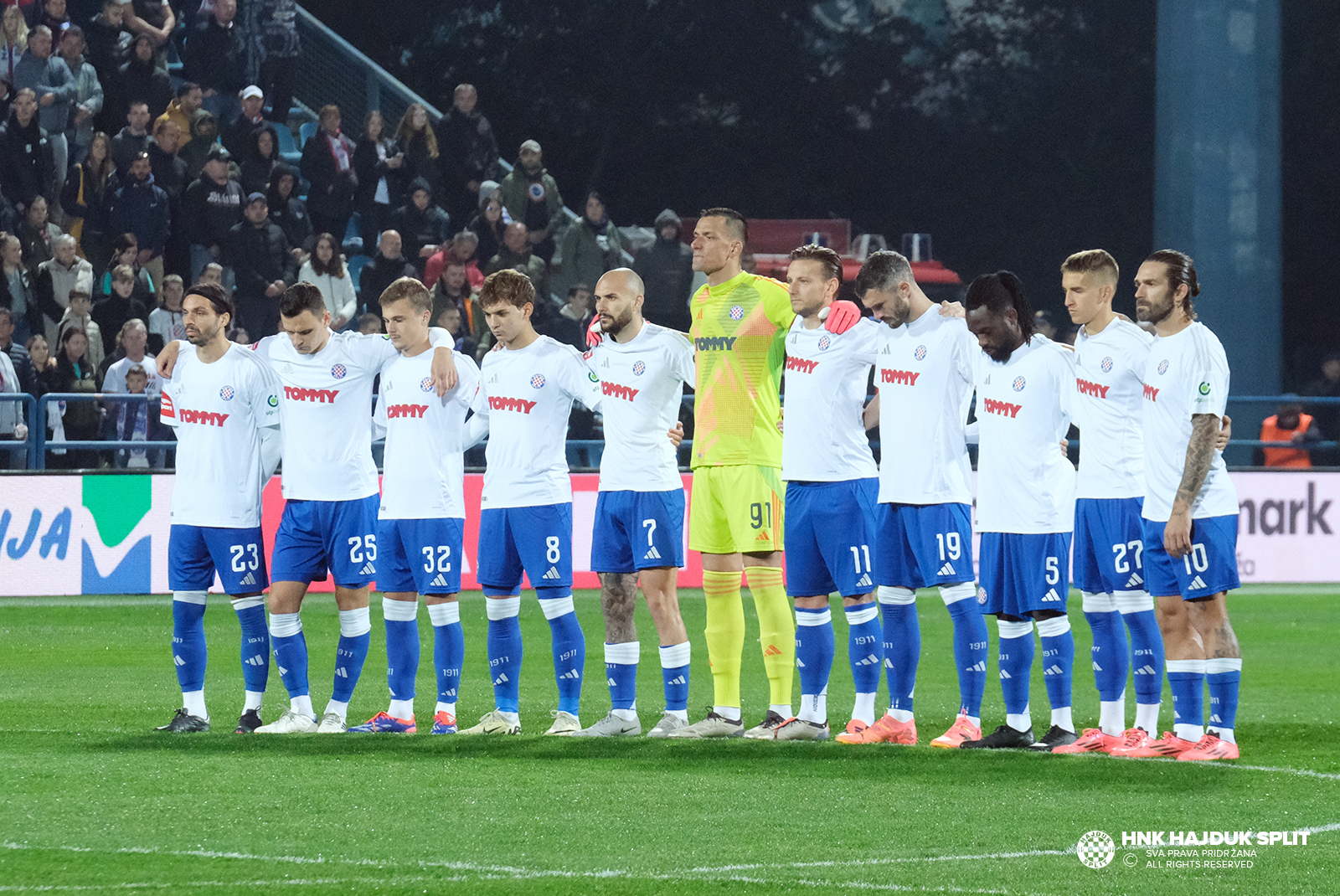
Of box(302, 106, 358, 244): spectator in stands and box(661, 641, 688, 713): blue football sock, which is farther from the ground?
box(302, 106, 358, 244): spectator in stands

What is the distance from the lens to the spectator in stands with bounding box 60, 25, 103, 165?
1827 centimetres

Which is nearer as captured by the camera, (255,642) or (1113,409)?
(1113,409)

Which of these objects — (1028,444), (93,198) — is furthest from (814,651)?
(93,198)

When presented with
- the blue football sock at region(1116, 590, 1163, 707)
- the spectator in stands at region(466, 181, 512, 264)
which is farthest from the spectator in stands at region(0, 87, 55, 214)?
the blue football sock at region(1116, 590, 1163, 707)

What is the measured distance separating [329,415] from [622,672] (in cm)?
196

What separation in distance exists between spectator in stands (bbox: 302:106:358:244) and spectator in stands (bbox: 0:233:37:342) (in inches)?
131

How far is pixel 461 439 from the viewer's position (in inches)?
364

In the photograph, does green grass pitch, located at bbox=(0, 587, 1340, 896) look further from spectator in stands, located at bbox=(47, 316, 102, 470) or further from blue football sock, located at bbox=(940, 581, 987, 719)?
spectator in stands, located at bbox=(47, 316, 102, 470)

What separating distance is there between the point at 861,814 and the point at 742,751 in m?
1.54

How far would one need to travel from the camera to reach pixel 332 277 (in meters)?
18.1

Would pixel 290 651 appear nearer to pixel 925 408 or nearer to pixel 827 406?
pixel 827 406

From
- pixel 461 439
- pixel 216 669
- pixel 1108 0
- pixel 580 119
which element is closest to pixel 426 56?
pixel 580 119

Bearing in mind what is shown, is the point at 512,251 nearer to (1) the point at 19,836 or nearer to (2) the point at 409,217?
(2) the point at 409,217

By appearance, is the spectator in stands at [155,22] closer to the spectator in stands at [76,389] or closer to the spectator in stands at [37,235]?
the spectator in stands at [37,235]
